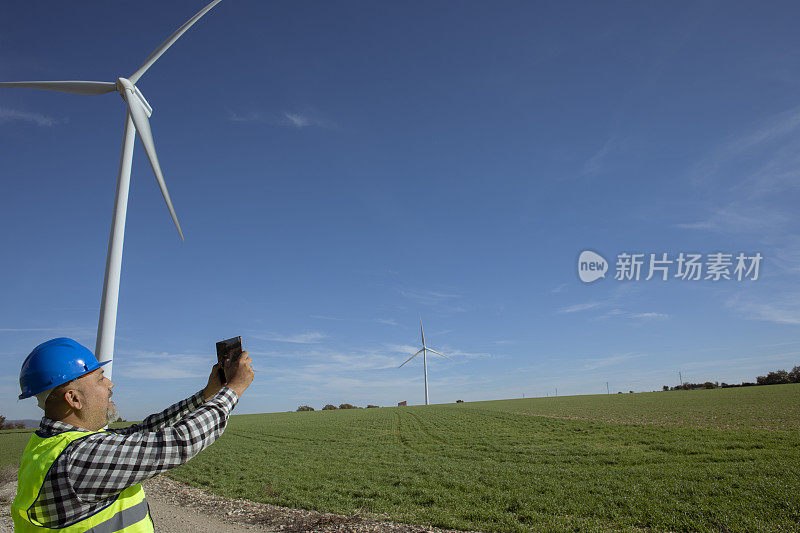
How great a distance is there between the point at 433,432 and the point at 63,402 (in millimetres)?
43198

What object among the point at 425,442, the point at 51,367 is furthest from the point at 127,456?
the point at 425,442

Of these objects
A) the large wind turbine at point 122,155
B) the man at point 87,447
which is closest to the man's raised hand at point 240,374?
the man at point 87,447

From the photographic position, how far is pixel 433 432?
142 feet

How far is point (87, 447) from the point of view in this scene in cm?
268

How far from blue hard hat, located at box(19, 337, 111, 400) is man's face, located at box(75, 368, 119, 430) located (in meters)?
0.09

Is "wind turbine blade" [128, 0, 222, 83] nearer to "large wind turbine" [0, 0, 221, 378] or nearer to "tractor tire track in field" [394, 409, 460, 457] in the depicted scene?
"large wind turbine" [0, 0, 221, 378]

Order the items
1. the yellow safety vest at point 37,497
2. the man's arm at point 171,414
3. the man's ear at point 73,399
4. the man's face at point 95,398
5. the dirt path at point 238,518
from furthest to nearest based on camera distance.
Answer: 1. the dirt path at point 238,518
2. the man's arm at point 171,414
3. the man's face at point 95,398
4. the man's ear at point 73,399
5. the yellow safety vest at point 37,497

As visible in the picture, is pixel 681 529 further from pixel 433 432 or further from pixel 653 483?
pixel 433 432

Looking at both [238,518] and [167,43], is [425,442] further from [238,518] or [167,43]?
[167,43]

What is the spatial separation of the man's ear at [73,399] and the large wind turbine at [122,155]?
10163mm

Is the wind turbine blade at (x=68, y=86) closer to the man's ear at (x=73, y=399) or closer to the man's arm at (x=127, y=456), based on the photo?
the man's ear at (x=73, y=399)

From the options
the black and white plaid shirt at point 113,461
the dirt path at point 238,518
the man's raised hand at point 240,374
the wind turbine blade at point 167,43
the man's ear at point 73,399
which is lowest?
the dirt path at point 238,518

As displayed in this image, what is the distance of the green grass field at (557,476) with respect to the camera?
567 inches

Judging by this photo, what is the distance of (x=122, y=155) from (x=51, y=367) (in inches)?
688
